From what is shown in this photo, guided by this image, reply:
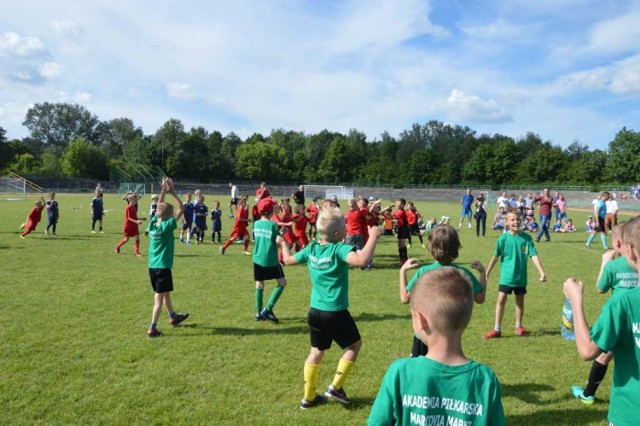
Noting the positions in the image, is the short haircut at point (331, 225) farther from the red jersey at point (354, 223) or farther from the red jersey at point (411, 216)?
the red jersey at point (411, 216)

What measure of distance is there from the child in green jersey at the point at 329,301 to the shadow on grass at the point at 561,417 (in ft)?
5.84

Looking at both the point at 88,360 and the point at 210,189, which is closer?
the point at 88,360

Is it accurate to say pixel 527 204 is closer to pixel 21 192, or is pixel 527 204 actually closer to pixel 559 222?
pixel 559 222

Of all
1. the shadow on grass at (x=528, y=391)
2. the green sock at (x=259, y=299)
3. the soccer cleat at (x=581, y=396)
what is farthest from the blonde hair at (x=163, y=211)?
the soccer cleat at (x=581, y=396)

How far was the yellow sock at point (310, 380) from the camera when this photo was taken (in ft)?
15.4

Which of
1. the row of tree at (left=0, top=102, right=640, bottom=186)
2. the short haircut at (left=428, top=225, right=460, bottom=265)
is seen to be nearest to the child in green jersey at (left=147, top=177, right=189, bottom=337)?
the short haircut at (left=428, top=225, right=460, bottom=265)

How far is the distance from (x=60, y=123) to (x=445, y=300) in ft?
441

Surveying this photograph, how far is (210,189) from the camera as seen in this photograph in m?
78.8

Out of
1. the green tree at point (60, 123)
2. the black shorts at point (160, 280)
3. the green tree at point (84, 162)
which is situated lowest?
the black shorts at point (160, 280)

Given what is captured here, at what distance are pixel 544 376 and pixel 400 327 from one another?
2.38 m

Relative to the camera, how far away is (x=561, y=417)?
15.0 ft

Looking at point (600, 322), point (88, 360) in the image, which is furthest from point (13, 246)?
point (600, 322)

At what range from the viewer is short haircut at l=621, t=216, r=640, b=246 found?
2.48 meters

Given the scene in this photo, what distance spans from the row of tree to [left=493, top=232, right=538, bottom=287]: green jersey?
6940 cm
